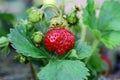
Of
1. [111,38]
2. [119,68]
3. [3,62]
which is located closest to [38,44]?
[111,38]

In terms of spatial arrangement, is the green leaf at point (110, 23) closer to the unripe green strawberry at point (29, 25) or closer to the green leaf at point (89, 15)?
the green leaf at point (89, 15)

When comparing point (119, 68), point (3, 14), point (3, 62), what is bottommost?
point (119, 68)

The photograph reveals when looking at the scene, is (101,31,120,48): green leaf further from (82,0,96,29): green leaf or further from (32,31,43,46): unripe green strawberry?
(32,31,43,46): unripe green strawberry

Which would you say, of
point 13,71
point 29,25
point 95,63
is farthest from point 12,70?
point 29,25

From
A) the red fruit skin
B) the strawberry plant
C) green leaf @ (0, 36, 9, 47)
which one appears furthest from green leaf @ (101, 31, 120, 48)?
green leaf @ (0, 36, 9, 47)

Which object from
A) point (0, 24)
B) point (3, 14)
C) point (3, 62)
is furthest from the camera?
point (0, 24)

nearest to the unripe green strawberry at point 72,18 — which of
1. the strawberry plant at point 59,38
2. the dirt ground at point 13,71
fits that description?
the strawberry plant at point 59,38

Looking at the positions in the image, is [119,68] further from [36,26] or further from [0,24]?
[36,26]
